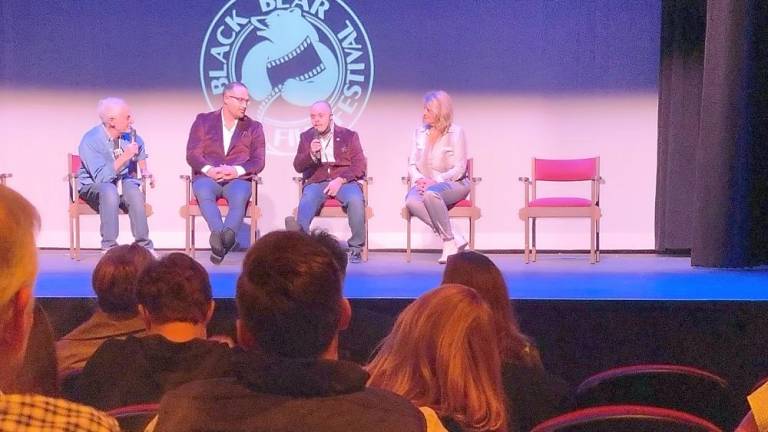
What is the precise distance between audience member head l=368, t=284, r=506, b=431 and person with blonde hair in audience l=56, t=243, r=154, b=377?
82 cm

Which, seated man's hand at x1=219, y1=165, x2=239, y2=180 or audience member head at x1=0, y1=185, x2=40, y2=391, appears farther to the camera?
seated man's hand at x1=219, y1=165, x2=239, y2=180

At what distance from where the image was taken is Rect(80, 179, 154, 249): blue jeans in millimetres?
4875

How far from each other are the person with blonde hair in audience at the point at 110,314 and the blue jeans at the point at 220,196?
8.32 ft

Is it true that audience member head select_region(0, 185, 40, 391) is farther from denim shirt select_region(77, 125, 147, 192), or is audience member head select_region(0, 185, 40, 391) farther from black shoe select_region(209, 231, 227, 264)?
denim shirt select_region(77, 125, 147, 192)

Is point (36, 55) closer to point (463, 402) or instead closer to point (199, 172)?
point (199, 172)

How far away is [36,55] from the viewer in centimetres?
611

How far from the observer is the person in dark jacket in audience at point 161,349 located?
1623 mm

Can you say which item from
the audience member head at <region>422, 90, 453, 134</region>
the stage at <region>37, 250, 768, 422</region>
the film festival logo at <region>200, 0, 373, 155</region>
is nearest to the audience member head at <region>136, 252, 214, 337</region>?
the stage at <region>37, 250, 768, 422</region>

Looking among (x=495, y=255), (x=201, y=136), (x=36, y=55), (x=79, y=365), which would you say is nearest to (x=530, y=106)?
(x=495, y=255)

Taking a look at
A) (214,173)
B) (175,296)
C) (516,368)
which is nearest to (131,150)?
(214,173)

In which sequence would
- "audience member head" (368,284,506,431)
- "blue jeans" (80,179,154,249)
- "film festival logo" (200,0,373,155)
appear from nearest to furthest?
1. "audience member head" (368,284,506,431)
2. "blue jeans" (80,179,154,249)
3. "film festival logo" (200,0,373,155)

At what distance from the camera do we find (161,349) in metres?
1.64

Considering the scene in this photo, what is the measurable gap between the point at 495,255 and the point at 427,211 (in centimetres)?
94

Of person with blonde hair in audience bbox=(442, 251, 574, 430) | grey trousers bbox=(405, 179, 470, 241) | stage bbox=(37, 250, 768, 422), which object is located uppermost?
grey trousers bbox=(405, 179, 470, 241)
